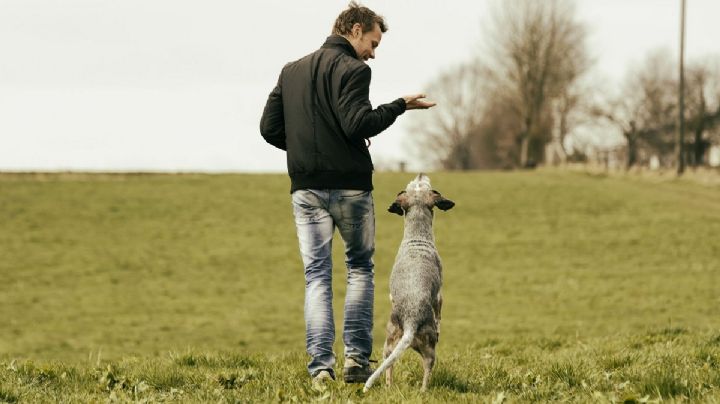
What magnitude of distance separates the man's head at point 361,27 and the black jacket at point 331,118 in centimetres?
7

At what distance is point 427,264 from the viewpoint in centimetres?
519

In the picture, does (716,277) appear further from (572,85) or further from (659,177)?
(572,85)

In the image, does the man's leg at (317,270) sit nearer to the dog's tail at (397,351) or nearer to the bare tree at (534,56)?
the dog's tail at (397,351)

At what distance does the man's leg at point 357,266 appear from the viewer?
5.63m

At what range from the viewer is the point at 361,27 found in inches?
224


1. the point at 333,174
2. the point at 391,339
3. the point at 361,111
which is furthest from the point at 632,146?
the point at 391,339

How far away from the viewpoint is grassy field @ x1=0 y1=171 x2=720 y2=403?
5539 mm

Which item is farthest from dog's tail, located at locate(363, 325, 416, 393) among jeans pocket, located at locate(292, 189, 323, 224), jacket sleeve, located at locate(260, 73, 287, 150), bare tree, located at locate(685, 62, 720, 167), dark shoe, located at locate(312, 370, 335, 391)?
bare tree, located at locate(685, 62, 720, 167)

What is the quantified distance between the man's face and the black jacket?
56 millimetres

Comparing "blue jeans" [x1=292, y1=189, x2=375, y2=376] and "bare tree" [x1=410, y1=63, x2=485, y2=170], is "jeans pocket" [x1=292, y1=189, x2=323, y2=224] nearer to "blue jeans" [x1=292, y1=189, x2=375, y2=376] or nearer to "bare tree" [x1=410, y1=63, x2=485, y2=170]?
"blue jeans" [x1=292, y1=189, x2=375, y2=376]

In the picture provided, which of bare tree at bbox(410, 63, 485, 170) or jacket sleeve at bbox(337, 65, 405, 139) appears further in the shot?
bare tree at bbox(410, 63, 485, 170)

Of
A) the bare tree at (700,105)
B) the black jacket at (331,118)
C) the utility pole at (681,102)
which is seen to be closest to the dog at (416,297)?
the black jacket at (331,118)

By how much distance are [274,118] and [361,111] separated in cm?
89

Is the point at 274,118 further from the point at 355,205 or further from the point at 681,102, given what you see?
the point at 681,102
